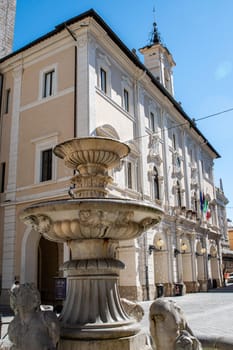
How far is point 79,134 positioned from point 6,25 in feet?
35.3

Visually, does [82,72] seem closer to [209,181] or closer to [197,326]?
[197,326]

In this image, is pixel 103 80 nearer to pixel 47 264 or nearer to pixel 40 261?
pixel 40 261

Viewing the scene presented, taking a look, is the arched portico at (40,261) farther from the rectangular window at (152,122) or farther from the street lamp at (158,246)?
the rectangular window at (152,122)

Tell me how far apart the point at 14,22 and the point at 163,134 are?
11179 mm

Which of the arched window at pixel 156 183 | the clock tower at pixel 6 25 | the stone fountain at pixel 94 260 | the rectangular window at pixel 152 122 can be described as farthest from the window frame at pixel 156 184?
the stone fountain at pixel 94 260

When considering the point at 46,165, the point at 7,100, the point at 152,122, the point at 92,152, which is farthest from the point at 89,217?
the point at 152,122

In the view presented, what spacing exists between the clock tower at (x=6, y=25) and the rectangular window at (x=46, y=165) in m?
7.89

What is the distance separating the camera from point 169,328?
3.33m

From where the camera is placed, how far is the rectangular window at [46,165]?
15107 mm

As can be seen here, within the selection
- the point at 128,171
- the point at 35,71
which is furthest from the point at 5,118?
the point at 128,171

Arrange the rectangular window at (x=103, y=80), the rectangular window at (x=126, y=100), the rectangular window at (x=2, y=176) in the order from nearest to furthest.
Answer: the rectangular window at (x=103, y=80) < the rectangular window at (x=2, y=176) < the rectangular window at (x=126, y=100)

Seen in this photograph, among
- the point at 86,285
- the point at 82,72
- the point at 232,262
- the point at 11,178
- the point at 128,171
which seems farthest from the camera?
the point at 232,262

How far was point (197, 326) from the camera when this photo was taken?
8391mm

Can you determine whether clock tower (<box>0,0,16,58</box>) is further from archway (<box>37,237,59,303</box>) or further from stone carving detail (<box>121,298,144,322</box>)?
stone carving detail (<box>121,298,144,322</box>)
